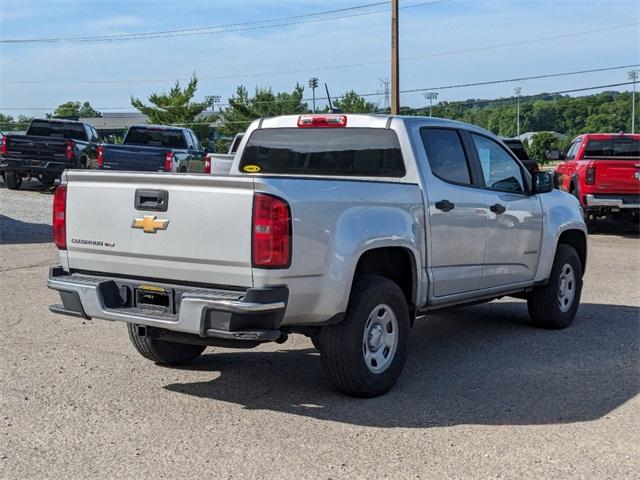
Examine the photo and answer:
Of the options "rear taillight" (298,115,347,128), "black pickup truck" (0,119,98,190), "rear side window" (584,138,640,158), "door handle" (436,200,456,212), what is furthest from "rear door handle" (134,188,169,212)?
"black pickup truck" (0,119,98,190)

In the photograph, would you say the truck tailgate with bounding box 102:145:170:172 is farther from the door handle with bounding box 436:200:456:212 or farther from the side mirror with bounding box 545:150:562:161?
the door handle with bounding box 436:200:456:212

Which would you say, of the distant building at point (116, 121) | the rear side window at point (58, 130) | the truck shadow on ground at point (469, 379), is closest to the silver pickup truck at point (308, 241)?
the truck shadow on ground at point (469, 379)

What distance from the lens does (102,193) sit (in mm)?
5613

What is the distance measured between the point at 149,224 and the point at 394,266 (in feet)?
6.19

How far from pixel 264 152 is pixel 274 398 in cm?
233

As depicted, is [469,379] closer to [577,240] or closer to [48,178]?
[577,240]

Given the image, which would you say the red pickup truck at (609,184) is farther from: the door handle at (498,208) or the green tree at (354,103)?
the green tree at (354,103)

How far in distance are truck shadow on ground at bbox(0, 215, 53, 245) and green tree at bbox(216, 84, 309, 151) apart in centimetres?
5722

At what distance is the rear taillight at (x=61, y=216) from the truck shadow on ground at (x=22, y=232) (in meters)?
9.34

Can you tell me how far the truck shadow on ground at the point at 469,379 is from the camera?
5523mm

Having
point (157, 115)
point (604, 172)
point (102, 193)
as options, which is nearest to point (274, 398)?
point (102, 193)

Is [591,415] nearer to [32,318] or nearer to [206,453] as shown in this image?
[206,453]

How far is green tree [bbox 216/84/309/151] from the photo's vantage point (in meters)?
75.2

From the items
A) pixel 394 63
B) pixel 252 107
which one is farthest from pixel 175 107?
pixel 394 63
